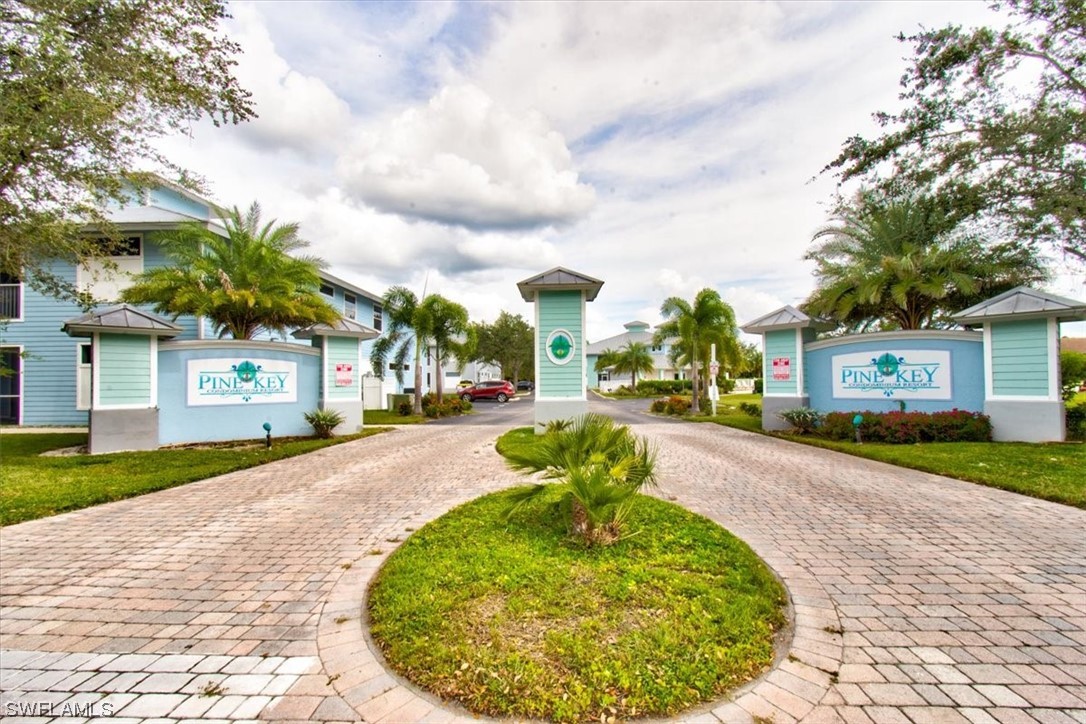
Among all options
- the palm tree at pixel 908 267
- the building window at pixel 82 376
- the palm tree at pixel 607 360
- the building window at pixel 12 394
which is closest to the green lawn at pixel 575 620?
the palm tree at pixel 908 267

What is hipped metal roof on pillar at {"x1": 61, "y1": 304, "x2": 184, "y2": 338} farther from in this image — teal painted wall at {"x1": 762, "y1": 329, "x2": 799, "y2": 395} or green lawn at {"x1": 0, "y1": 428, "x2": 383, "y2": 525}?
teal painted wall at {"x1": 762, "y1": 329, "x2": 799, "y2": 395}

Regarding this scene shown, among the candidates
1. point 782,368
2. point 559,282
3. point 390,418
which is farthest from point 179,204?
point 782,368

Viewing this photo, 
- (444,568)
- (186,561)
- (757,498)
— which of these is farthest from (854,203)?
(186,561)

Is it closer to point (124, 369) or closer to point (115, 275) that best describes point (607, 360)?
point (115, 275)

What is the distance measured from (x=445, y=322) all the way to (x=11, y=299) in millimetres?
14123

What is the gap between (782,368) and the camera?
43.6ft

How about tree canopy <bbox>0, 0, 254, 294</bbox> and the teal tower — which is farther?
the teal tower

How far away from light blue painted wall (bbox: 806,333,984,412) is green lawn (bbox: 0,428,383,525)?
13210 mm

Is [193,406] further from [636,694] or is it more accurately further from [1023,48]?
[1023,48]

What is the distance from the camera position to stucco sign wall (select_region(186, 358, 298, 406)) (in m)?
10.7

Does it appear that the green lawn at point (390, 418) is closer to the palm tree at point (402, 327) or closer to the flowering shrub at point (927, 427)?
the palm tree at point (402, 327)

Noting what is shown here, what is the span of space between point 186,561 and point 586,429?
3.78m

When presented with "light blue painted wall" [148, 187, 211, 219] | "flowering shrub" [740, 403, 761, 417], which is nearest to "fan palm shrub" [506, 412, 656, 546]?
"flowering shrub" [740, 403, 761, 417]

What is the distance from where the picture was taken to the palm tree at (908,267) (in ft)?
42.2
